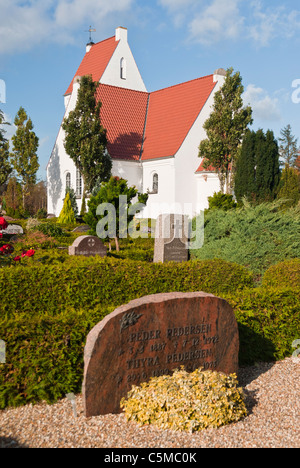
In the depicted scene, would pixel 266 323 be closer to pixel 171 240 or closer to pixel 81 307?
pixel 81 307

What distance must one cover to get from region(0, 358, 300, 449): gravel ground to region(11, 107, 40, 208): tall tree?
35925 mm

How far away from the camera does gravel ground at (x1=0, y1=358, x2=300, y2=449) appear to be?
388 centimetres

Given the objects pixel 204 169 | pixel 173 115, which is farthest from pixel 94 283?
pixel 173 115

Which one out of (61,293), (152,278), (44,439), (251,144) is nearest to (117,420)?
(44,439)

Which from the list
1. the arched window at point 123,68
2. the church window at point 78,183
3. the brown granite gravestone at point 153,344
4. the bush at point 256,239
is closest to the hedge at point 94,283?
the bush at point 256,239

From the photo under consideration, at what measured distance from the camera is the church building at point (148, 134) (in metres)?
28.0

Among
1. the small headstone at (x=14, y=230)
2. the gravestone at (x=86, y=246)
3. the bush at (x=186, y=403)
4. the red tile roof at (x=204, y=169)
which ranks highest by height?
the red tile roof at (x=204, y=169)

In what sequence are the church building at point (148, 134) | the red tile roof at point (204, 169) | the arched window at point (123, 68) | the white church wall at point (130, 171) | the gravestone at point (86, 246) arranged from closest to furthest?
the gravestone at point (86, 246)
the red tile roof at point (204, 169)
the church building at point (148, 134)
the white church wall at point (130, 171)
the arched window at point (123, 68)

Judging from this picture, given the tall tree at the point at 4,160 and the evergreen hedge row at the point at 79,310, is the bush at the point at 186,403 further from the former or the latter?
the tall tree at the point at 4,160

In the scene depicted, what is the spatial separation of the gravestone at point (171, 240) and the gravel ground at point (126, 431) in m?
8.15

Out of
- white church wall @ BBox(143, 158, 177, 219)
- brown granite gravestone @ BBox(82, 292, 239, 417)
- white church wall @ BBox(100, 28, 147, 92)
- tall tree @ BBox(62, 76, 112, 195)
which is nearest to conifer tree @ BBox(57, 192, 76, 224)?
tall tree @ BBox(62, 76, 112, 195)

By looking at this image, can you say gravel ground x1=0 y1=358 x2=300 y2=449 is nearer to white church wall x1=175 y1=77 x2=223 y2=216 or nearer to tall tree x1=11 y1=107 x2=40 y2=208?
white church wall x1=175 y1=77 x2=223 y2=216

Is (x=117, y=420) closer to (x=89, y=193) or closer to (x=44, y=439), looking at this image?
(x=44, y=439)
